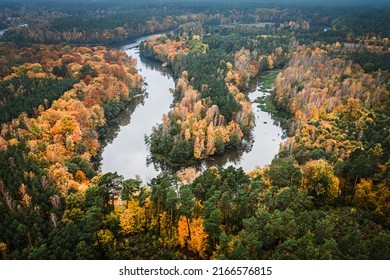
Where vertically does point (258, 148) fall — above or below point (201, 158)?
below

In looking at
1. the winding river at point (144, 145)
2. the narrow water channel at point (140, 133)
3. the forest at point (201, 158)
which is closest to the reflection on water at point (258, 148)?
the winding river at point (144, 145)

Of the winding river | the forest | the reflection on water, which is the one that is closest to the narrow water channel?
the winding river

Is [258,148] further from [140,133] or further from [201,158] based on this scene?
[140,133]

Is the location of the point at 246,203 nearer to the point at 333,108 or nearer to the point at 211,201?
the point at 211,201

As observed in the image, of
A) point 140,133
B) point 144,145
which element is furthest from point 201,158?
point 140,133

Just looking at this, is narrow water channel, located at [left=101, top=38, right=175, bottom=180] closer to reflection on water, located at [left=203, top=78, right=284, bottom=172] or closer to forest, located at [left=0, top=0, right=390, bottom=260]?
forest, located at [left=0, top=0, right=390, bottom=260]
